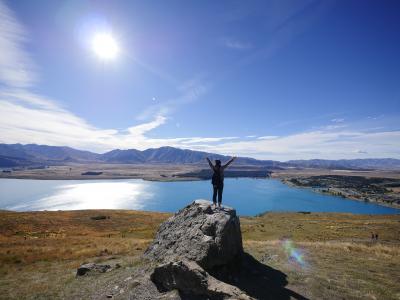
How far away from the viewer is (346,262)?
73.6ft

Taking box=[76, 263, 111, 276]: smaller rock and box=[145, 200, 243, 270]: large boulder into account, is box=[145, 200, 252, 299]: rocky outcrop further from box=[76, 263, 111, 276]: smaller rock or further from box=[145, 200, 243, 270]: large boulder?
box=[76, 263, 111, 276]: smaller rock

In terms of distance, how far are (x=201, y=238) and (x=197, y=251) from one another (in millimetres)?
1005

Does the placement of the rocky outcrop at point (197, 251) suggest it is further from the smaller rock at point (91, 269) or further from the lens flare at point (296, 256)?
the lens flare at point (296, 256)

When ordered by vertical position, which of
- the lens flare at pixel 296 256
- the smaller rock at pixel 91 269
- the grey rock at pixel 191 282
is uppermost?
the grey rock at pixel 191 282

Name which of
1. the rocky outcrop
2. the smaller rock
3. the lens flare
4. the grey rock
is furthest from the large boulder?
the lens flare

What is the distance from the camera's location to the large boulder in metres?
17.8

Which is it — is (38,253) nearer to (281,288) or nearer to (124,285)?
(124,285)

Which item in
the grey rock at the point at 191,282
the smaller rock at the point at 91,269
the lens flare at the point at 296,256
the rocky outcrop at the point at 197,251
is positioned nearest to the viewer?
the grey rock at the point at 191,282

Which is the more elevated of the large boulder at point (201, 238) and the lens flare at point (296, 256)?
the large boulder at point (201, 238)

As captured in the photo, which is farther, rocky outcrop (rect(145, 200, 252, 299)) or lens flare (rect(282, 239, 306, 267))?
lens flare (rect(282, 239, 306, 267))

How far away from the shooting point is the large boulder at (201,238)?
58.5 ft

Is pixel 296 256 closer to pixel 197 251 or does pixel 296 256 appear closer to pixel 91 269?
pixel 197 251

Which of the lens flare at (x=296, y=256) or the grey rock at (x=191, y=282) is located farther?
the lens flare at (x=296, y=256)

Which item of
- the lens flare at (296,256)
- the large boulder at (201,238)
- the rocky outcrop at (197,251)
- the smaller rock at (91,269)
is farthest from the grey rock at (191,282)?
the lens flare at (296,256)
